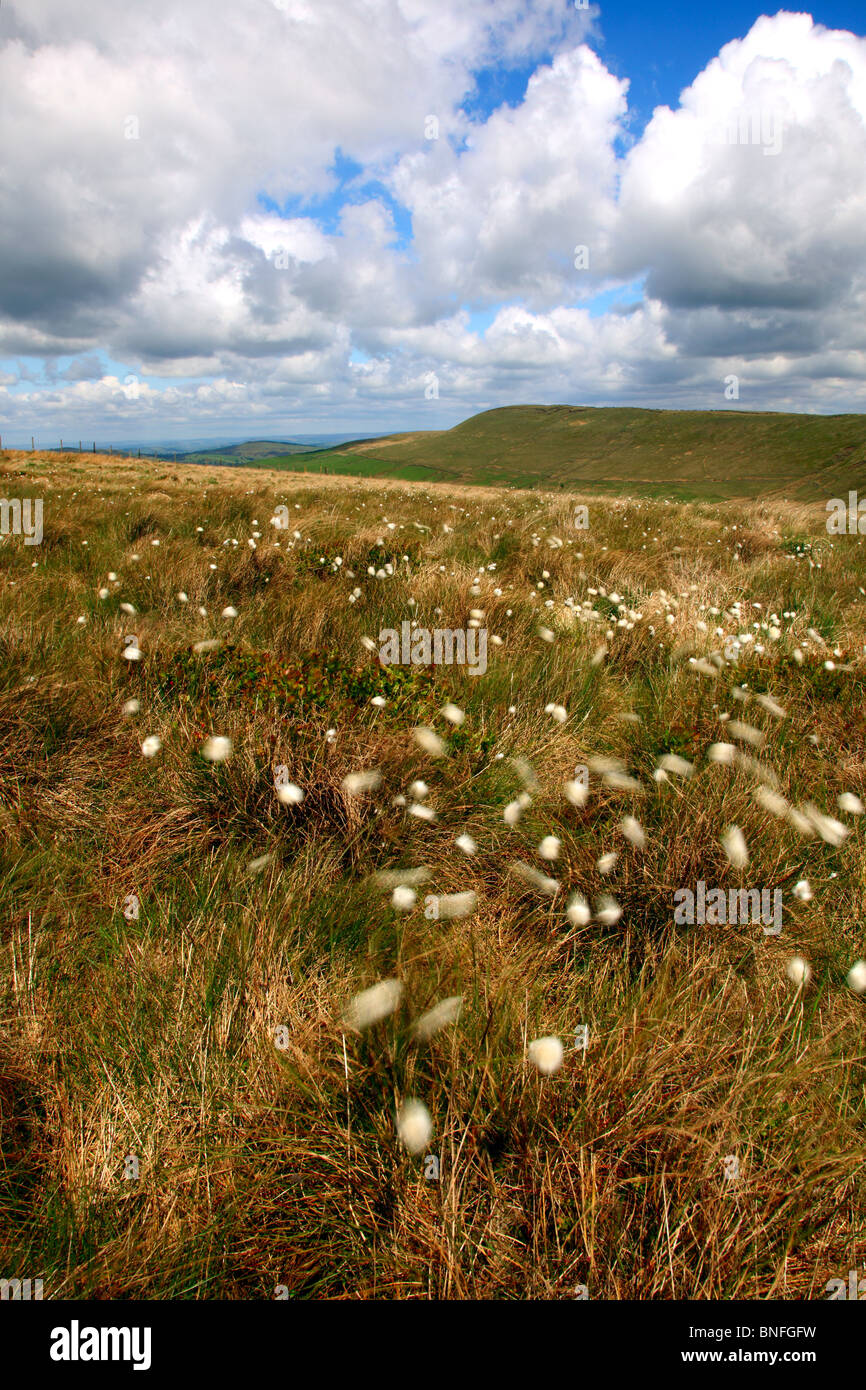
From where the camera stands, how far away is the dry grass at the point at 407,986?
1354 millimetres

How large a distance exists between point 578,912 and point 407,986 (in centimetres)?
82

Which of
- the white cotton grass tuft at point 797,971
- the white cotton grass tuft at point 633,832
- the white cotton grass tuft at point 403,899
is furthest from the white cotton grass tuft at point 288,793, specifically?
the white cotton grass tuft at point 797,971

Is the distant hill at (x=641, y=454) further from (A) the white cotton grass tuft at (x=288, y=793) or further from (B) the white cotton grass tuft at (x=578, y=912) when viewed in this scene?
(B) the white cotton grass tuft at (x=578, y=912)

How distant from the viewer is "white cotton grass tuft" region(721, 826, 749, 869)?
2.49 m

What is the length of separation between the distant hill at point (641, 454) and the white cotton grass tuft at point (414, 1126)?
3694 inches

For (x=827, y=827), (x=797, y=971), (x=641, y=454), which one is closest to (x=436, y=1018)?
(x=797, y=971)

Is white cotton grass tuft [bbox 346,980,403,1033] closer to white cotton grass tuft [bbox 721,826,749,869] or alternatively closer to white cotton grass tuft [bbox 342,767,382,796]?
white cotton grass tuft [bbox 342,767,382,796]

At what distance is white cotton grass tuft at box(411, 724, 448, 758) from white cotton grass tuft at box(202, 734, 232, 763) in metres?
0.91

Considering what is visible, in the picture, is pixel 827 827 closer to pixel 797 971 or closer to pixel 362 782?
pixel 797 971

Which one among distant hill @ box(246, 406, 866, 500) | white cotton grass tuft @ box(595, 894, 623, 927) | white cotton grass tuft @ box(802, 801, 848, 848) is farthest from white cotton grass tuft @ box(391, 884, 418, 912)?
distant hill @ box(246, 406, 866, 500)

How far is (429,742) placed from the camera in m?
3.16
